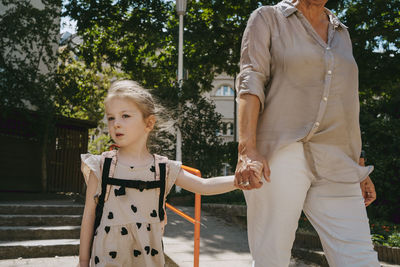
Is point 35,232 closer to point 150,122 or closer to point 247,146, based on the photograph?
point 150,122

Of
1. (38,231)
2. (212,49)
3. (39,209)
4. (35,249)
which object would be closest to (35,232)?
(38,231)

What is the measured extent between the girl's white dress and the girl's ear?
26cm

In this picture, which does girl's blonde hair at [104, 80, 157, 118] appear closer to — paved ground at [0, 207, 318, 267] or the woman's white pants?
the woman's white pants

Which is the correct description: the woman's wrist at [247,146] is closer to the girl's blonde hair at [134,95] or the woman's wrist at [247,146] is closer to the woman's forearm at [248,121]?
the woman's forearm at [248,121]

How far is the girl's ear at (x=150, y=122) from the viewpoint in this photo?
7.50 ft

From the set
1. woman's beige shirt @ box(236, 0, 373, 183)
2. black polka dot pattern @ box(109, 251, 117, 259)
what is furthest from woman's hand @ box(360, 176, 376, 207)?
black polka dot pattern @ box(109, 251, 117, 259)

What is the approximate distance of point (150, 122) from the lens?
90.7 inches

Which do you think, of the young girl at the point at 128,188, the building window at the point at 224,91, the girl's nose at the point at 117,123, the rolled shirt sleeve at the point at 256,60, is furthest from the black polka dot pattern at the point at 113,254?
the building window at the point at 224,91

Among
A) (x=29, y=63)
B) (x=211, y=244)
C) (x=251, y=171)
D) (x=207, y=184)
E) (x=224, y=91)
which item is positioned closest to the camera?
(x=251, y=171)

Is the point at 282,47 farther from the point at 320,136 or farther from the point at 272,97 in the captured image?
the point at 320,136

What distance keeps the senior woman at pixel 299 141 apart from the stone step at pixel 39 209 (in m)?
6.66

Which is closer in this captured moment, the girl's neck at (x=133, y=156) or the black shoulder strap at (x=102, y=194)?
the black shoulder strap at (x=102, y=194)

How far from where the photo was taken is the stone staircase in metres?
5.94

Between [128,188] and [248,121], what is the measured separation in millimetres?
687
